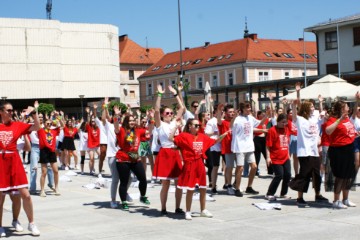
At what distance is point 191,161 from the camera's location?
940 cm

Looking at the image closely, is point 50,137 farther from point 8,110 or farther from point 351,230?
point 351,230

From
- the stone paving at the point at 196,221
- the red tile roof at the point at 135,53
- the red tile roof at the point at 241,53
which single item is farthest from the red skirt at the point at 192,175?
the red tile roof at the point at 135,53

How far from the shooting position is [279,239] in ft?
25.0

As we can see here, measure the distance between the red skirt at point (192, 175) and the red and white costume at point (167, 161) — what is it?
1.28 feet

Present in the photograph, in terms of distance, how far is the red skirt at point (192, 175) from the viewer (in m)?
9.34

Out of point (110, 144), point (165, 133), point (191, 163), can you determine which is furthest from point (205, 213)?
point (110, 144)

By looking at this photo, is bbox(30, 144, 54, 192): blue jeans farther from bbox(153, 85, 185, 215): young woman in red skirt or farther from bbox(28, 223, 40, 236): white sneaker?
bbox(28, 223, 40, 236): white sneaker

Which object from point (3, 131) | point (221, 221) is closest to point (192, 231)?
point (221, 221)

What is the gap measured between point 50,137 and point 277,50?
6967 centimetres

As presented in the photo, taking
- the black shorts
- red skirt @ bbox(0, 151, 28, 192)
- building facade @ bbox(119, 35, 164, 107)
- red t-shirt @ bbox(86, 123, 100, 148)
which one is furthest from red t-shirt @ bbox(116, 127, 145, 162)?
building facade @ bbox(119, 35, 164, 107)

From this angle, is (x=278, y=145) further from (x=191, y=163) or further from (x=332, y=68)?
(x=332, y=68)

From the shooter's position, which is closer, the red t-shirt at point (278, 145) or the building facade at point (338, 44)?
the red t-shirt at point (278, 145)

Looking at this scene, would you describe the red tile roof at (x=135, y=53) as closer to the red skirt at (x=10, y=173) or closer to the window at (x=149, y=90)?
the window at (x=149, y=90)

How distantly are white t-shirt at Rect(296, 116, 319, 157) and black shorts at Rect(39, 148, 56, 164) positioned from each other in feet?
17.2
